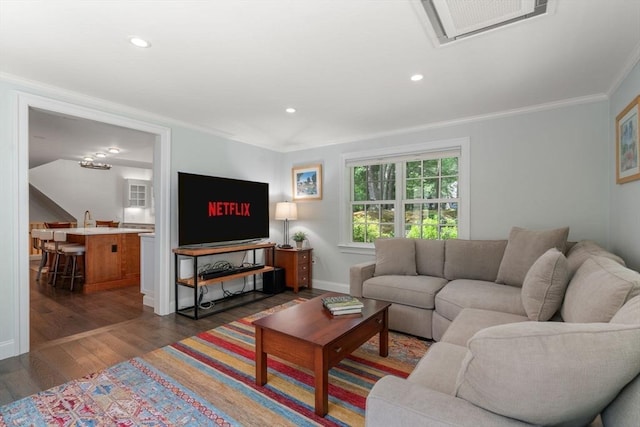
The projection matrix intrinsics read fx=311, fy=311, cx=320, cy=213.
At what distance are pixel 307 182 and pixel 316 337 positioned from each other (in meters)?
3.32

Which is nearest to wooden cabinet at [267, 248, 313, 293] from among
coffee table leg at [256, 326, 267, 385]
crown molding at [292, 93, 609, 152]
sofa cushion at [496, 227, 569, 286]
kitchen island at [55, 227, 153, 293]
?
crown molding at [292, 93, 609, 152]

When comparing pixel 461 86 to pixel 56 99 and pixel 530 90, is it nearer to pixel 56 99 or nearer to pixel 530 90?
pixel 530 90

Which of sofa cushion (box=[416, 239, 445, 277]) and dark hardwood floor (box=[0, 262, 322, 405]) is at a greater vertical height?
sofa cushion (box=[416, 239, 445, 277])

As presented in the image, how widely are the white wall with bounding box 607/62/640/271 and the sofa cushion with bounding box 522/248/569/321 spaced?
839mm

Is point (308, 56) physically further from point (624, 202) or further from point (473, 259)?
point (624, 202)

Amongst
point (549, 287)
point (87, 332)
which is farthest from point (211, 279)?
point (549, 287)

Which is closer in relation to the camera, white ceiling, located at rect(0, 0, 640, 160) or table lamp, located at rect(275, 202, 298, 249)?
white ceiling, located at rect(0, 0, 640, 160)

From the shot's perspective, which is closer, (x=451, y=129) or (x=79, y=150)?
(x=451, y=129)

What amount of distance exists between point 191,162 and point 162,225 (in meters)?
0.86

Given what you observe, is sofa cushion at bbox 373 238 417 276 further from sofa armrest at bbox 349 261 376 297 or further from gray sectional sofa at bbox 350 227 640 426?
gray sectional sofa at bbox 350 227 640 426

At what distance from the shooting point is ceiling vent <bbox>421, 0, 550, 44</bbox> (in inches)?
64.4

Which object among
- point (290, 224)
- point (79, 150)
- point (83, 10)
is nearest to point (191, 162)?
point (290, 224)

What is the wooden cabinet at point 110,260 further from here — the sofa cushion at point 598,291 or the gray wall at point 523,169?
the sofa cushion at point 598,291

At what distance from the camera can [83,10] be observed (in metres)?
1.71
